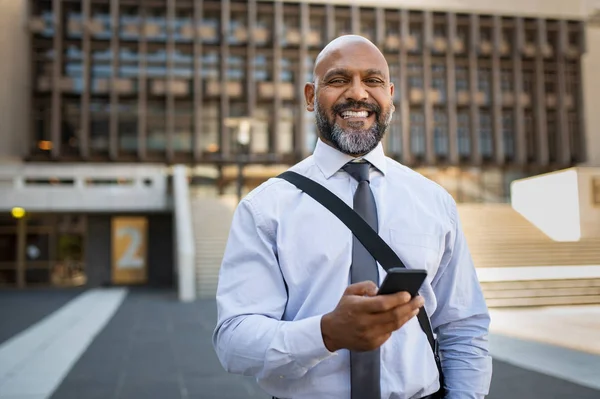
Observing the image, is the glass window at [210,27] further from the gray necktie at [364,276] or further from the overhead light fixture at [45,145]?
the gray necktie at [364,276]

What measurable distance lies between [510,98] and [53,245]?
84.9ft

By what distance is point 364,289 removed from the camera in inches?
56.0

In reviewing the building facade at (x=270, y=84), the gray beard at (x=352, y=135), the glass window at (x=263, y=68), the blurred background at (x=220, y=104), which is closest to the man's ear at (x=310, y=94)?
the gray beard at (x=352, y=135)

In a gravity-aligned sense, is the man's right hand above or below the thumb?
below

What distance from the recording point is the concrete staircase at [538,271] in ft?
11.5

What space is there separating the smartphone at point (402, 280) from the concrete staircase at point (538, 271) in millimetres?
2368

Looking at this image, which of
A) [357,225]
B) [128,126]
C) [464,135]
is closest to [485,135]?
[464,135]

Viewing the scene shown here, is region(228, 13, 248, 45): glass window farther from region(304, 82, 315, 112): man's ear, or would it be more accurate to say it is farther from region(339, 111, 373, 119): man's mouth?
region(339, 111, 373, 119): man's mouth

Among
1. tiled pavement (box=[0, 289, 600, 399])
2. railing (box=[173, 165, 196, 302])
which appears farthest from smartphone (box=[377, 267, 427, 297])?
railing (box=[173, 165, 196, 302])

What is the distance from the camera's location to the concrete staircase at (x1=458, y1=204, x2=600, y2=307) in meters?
3.51

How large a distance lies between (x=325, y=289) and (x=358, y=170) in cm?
45

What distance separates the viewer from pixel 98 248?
23156 mm

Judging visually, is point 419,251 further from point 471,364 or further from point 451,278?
point 471,364

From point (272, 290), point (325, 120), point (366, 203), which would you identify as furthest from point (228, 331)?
point (325, 120)
